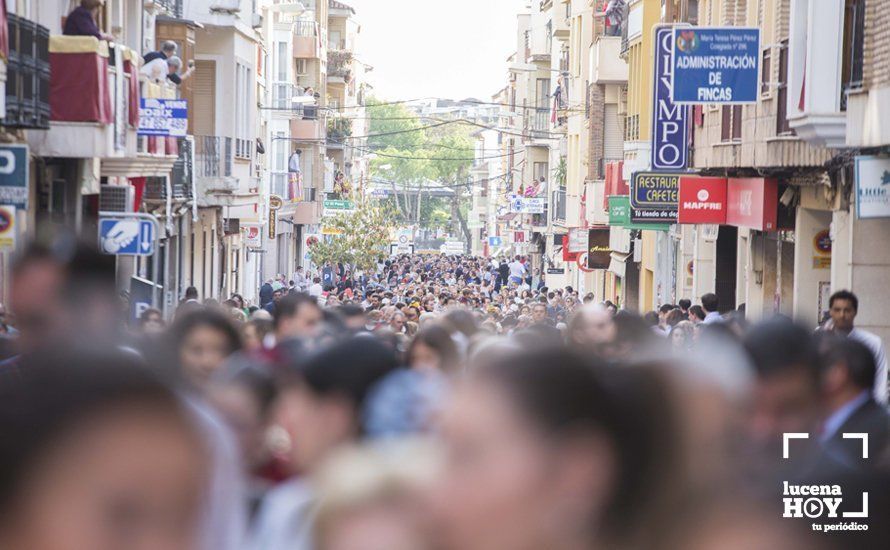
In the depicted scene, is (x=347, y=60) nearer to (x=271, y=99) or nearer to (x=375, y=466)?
(x=271, y=99)

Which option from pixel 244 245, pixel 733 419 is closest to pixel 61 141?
pixel 733 419

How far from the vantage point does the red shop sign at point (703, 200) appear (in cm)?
2625

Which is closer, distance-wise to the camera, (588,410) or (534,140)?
(588,410)

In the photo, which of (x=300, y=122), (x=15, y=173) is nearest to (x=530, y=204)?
(x=300, y=122)

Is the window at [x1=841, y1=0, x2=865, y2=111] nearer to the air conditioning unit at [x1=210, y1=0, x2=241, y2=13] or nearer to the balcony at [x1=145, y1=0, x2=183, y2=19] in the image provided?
the balcony at [x1=145, y1=0, x2=183, y2=19]

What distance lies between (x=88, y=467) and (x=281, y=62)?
67.0 m

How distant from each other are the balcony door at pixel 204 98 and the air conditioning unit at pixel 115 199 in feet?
37.3

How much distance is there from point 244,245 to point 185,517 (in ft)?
154

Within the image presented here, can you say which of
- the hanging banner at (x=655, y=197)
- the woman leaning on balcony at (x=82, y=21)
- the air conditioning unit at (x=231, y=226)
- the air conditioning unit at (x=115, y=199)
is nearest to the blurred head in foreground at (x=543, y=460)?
the woman leaning on balcony at (x=82, y=21)

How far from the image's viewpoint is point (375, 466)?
2486 mm

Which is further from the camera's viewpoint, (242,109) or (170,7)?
(242,109)

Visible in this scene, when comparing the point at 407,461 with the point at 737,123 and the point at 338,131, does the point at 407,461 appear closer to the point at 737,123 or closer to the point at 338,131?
the point at 737,123

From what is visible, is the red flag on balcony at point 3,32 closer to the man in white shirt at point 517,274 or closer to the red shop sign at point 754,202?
the red shop sign at point 754,202

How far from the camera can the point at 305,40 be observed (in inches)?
2968
